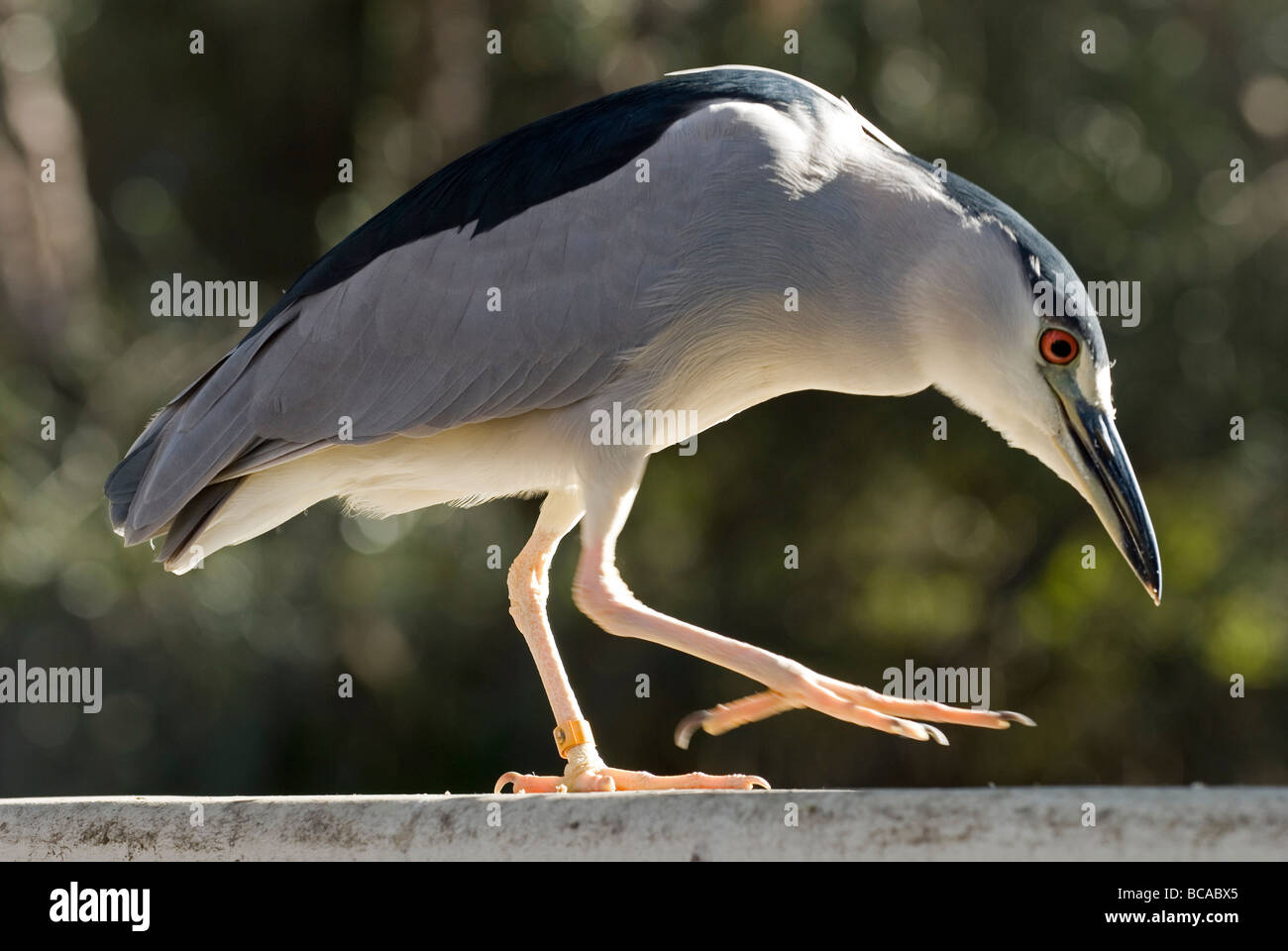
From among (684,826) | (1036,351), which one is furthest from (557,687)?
(684,826)

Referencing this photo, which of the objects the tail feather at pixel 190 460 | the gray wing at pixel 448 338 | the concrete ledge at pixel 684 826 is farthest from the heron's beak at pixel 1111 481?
the tail feather at pixel 190 460

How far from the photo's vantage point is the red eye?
3412mm

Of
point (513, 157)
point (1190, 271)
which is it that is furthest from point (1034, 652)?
point (513, 157)

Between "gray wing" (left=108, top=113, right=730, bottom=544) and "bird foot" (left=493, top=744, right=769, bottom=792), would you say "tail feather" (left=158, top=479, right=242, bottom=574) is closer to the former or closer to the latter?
"gray wing" (left=108, top=113, right=730, bottom=544)

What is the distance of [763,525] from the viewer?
7.96 meters

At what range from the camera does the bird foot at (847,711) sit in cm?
314

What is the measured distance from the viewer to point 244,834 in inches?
98.3

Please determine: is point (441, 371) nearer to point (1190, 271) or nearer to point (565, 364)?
point (565, 364)

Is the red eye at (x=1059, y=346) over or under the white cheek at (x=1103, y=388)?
over

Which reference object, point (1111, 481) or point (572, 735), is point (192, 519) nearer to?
point (572, 735)

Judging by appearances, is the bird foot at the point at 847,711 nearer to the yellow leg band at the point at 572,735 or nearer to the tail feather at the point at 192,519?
the yellow leg band at the point at 572,735

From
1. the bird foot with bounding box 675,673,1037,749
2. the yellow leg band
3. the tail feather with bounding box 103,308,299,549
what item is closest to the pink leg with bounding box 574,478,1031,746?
the bird foot with bounding box 675,673,1037,749

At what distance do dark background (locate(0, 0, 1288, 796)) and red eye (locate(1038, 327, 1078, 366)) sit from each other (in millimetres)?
3960
